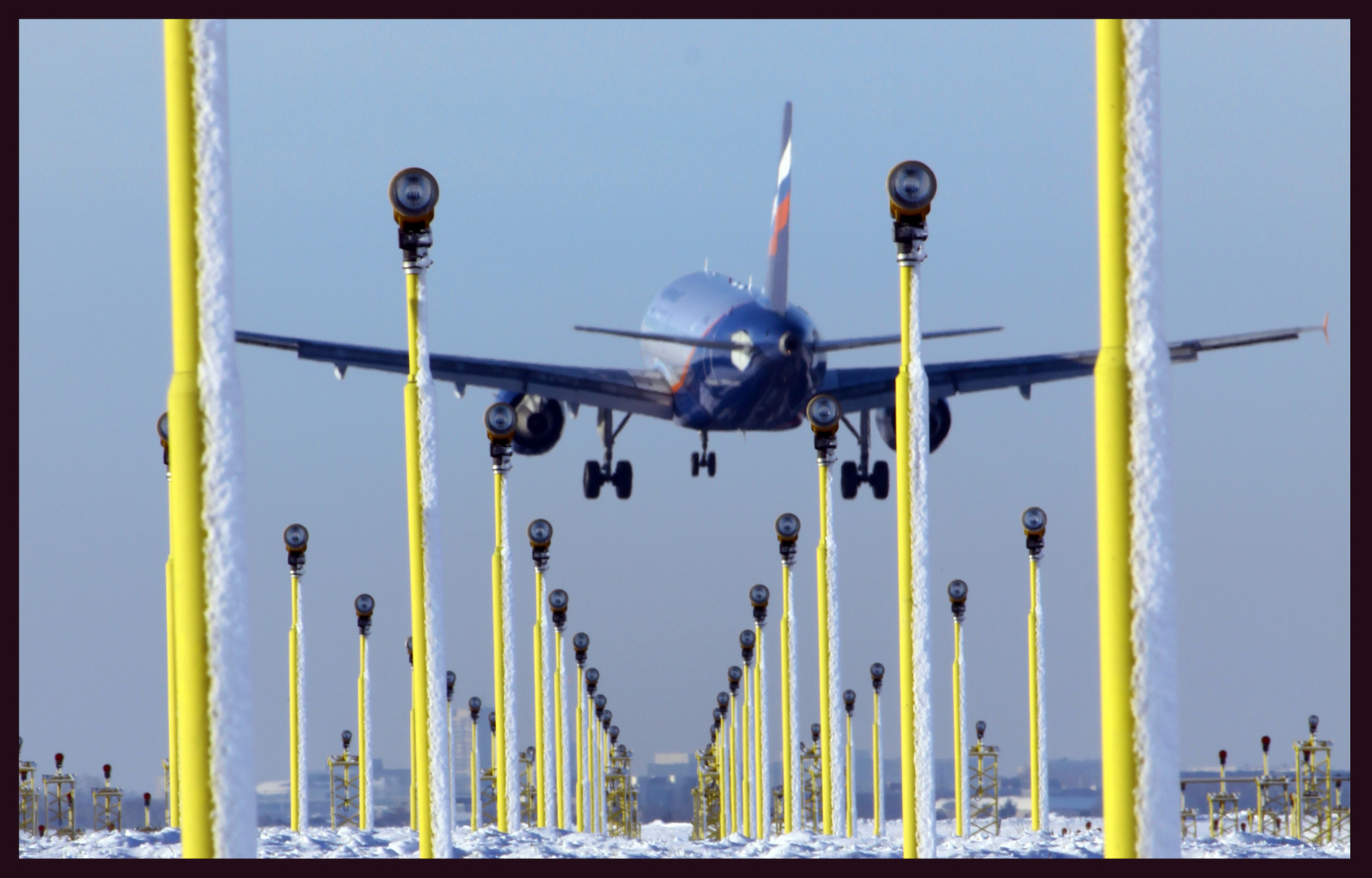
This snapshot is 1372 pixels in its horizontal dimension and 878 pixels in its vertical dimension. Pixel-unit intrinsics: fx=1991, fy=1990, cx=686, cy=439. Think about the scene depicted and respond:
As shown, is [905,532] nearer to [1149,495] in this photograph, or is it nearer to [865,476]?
[1149,495]

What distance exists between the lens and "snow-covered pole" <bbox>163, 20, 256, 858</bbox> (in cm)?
1052

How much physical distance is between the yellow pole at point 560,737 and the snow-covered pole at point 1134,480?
45014 millimetres

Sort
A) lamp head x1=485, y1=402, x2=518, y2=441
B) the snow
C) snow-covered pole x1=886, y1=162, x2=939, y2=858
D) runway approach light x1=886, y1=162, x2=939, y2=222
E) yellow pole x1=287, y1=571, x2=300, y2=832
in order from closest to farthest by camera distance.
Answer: the snow → runway approach light x1=886, y1=162, x2=939, y2=222 → snow-covered pole x1=886, y1=162, x2=939, y2=858 → lamp head x1=485, y1=402, x2=518, y2=441 → yellow pole x1=287, y1=571, x2=300, y2=832

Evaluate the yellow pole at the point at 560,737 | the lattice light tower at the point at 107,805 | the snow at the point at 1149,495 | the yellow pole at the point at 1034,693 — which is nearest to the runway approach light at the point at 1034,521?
the yellow pole at the point at 1034,693

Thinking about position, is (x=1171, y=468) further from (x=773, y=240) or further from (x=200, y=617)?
(x=773, y=240)

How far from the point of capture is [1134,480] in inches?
410

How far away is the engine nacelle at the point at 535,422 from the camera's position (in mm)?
58094

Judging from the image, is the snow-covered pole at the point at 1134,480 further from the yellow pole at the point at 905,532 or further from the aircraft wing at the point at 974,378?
the aircraft wing at the point at 974,378

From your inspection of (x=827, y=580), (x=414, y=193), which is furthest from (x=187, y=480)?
(x=827, y=580)

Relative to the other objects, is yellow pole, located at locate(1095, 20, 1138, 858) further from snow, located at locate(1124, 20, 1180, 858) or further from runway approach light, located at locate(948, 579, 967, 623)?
runway approach light, located at locate(948, 579, 967, 623)

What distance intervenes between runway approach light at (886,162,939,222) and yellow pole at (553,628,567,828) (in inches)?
1495

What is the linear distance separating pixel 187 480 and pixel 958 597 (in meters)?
A: 40.2

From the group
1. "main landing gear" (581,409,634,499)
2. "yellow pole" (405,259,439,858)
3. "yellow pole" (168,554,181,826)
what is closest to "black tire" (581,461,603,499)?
"main landing gear" (581,409,634,499)

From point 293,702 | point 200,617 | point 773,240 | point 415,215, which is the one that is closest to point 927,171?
point 415,215
